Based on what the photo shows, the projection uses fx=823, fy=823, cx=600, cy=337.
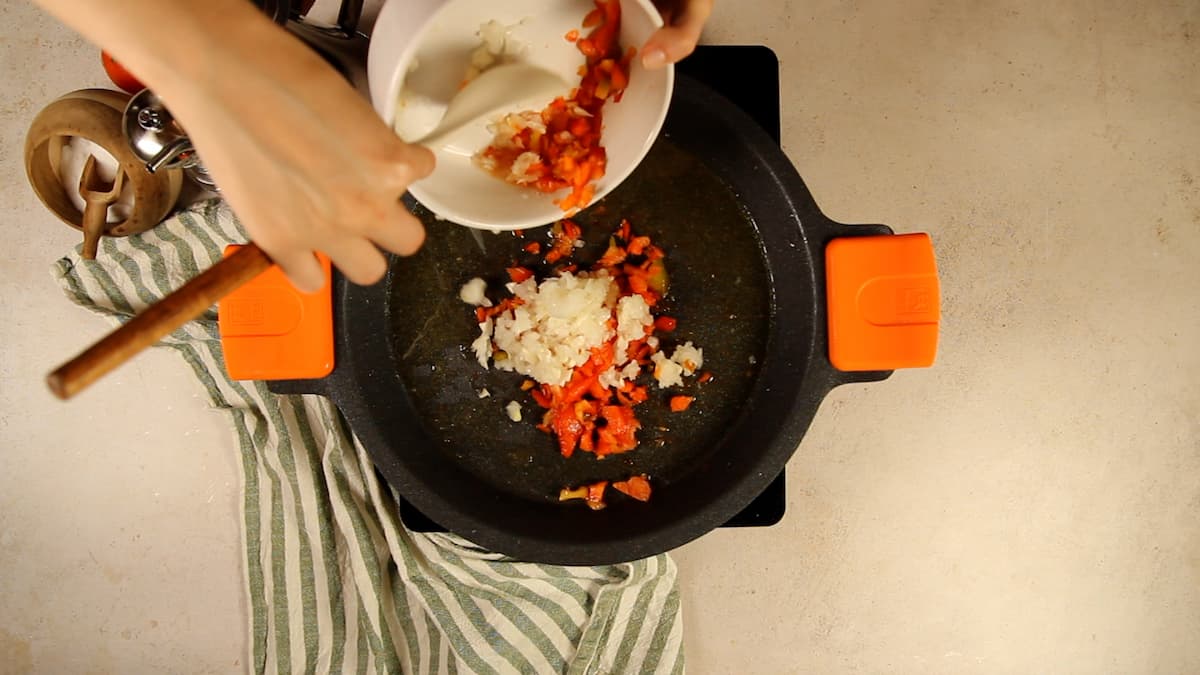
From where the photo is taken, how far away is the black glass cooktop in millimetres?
969

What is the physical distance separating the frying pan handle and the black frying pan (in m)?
0.02

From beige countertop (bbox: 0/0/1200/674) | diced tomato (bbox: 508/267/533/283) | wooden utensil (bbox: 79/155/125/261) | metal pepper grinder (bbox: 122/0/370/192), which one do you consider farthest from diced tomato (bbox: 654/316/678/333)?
wooden utensil (bbox: 79/155/125/261)

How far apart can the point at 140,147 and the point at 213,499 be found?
492 mm

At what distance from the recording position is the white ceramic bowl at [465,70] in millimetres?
646

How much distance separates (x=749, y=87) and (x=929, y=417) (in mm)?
503

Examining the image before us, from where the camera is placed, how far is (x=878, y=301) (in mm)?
877

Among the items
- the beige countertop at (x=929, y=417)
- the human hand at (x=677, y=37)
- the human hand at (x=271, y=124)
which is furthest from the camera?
the beige countertop at (x=929, y=417)

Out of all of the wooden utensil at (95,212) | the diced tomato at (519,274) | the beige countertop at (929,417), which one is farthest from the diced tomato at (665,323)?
the wooden utensil at (95,212)

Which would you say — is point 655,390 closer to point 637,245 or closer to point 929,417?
point 637,245

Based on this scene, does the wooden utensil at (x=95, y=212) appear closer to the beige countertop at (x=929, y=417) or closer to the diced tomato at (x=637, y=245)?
the beige countertop at (x=929, y=417)

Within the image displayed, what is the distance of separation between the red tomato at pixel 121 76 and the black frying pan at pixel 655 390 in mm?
410

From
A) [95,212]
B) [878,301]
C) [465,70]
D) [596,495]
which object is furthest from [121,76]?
[878,301]

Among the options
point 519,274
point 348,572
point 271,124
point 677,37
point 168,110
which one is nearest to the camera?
point 271,124

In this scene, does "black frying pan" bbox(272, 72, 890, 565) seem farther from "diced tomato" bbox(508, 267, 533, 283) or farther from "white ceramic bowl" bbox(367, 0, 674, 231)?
"white ceramic bowl" bbox(367, 0, 674, 231)
